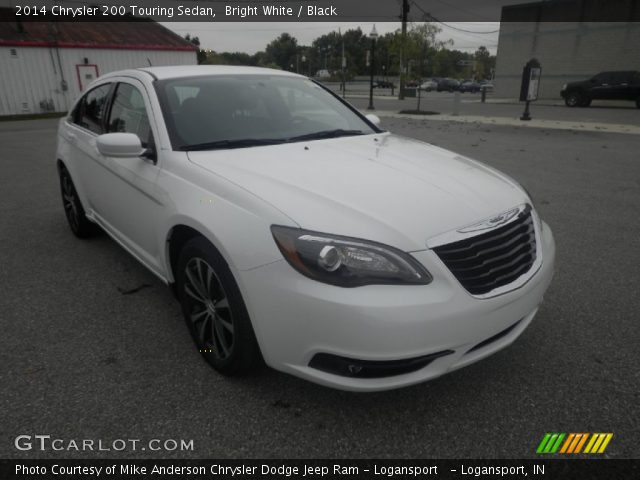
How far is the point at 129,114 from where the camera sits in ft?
10.8

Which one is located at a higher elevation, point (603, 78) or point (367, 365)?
point (603, 78)

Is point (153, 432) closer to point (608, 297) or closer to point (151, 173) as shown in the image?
point (151, 173)

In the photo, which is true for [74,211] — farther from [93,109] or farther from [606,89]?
[606,89]

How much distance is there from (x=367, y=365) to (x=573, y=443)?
1.02 m

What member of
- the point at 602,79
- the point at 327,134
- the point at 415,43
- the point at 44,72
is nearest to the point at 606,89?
the point at 602,79

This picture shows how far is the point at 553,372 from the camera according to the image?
8.26 ft

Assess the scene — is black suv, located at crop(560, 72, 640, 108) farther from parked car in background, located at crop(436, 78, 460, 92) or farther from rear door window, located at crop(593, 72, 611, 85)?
parked car in background, located at crop(436, 78, 460, 92)

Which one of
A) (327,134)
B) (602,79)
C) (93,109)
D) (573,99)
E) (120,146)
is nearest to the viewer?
(120,146)

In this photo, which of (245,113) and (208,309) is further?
(245,113)

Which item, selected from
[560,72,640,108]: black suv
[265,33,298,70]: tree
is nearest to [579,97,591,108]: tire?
[560,72,640,108]: black suv

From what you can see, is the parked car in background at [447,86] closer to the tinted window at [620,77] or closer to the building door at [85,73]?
the tinted window at [620,77]

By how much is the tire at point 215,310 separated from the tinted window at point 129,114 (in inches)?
37.5
